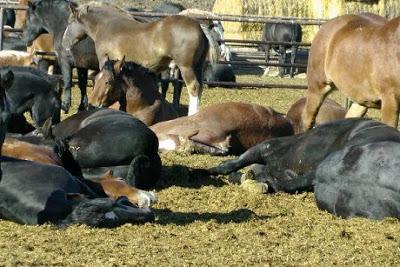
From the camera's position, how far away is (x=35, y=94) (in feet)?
31.9

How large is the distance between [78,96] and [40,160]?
9636 mm

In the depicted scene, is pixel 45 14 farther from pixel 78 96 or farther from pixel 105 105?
pixel 105 105

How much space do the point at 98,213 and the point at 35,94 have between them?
3.86m

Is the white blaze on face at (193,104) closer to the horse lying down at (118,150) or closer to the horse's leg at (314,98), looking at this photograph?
the horse's leg at (314,98)

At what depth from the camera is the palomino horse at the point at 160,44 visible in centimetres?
1377

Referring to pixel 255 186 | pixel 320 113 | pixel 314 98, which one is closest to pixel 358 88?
pixel 314 98

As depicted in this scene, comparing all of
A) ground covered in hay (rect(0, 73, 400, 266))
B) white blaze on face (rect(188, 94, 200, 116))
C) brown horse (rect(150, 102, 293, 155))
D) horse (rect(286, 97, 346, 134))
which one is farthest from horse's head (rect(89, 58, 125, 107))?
ground covered in hay (rect(0, 73, 400, 266))

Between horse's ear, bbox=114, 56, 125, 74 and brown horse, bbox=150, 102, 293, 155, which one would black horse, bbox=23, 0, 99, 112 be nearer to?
horse's ear, bbox=114, 56, 125, 74

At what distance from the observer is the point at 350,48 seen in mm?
10266

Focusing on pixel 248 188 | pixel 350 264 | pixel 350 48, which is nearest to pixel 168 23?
pixel 350 48

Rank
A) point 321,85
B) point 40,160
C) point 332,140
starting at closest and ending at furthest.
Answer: point 40,160
point 332,140
point 321,85

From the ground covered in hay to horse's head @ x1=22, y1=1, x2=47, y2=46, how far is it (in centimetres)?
880

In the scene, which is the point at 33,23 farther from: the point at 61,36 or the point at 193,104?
the point at 193,104

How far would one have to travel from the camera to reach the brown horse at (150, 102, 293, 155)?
33.6ft
